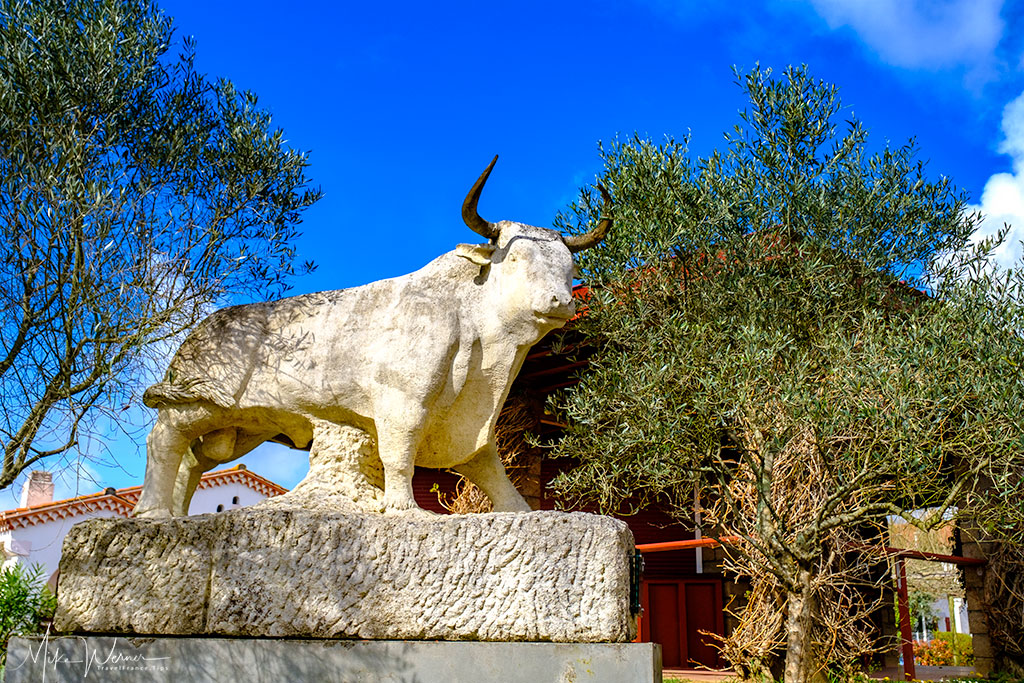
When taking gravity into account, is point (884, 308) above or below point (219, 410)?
above

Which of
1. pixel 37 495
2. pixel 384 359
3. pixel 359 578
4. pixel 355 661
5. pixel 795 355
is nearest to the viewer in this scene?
pixel 355 661

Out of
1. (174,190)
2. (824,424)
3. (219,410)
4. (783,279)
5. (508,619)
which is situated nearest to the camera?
(508,619)

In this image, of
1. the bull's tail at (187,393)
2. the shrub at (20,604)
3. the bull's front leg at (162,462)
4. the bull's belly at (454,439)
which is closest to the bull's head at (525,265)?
the bull's belly at (454,439)

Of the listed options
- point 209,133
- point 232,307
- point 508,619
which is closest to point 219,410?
point 232,307

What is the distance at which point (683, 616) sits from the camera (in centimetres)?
1199

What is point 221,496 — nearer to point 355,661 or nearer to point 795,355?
point 795,355

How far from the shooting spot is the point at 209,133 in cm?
646

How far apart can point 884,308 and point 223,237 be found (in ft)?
21.1

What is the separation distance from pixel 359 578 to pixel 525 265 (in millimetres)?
1831

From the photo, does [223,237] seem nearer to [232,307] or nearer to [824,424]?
[232,307]

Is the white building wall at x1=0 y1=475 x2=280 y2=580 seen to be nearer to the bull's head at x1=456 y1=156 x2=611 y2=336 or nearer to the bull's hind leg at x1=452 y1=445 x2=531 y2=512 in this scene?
the bull's hind leg at x1=452 y1=445 x2=531 y2=512

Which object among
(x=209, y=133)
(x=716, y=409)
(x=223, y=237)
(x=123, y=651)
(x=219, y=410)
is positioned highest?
(x=209, y=133)

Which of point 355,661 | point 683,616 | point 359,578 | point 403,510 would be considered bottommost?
point 683,616

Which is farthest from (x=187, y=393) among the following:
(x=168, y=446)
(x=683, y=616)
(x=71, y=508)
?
(x=71, y=508)
